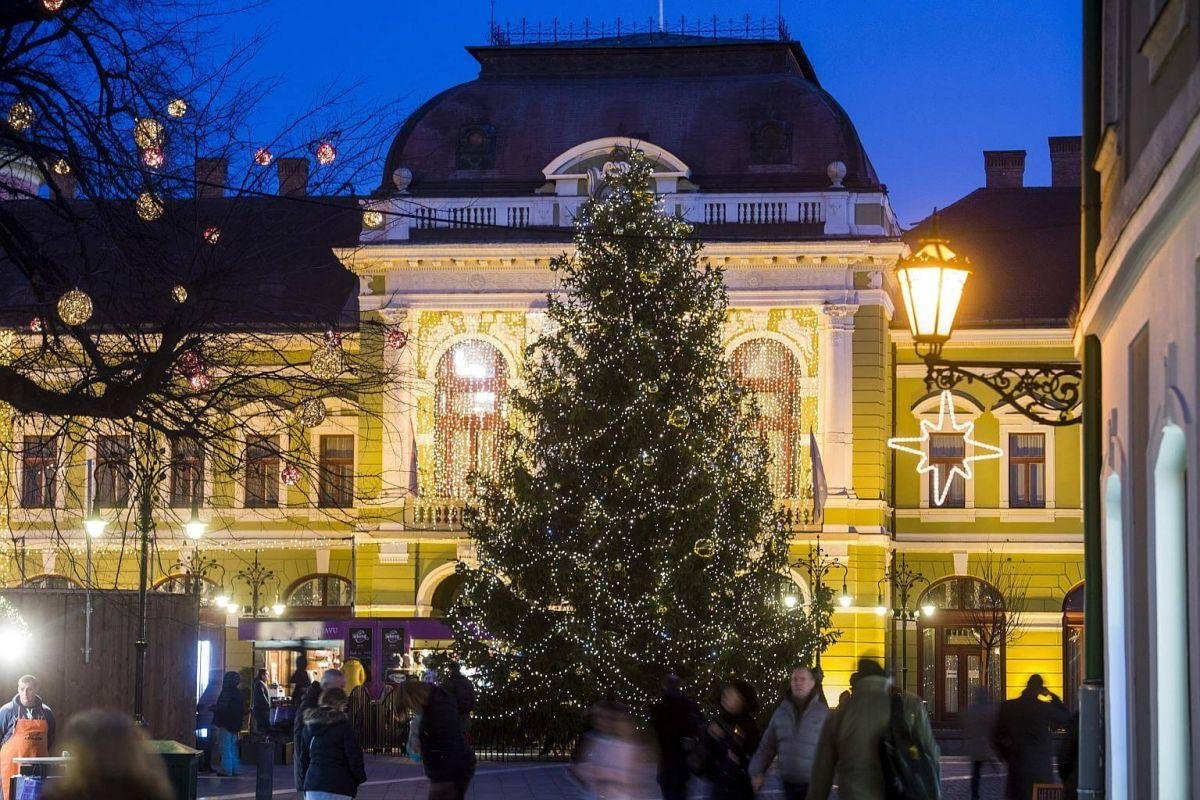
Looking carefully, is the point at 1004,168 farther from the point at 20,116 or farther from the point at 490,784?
the point at 20,116

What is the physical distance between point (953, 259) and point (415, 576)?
36.9m

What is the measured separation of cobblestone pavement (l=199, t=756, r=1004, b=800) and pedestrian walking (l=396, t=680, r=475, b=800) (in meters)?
8.24

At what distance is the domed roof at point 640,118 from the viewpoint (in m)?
50.4

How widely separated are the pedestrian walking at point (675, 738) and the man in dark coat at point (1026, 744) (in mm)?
2665

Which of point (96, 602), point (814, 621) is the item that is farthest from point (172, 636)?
point (814, 621)

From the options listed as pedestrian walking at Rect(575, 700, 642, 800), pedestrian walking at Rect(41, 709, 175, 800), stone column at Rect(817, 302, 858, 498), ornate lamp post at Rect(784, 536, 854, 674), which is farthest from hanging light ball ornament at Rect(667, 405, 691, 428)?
pedestrian walking at Rect(41, 709, 175, 800)

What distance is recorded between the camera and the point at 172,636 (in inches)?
1123

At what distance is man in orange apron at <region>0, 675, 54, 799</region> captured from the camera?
2200cm

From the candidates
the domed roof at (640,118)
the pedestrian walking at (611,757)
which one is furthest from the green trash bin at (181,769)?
the domed roof at (640,118)

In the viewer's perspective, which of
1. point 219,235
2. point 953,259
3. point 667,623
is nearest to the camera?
point 953,259

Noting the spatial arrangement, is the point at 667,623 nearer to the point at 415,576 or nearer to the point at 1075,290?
the point at 415,576

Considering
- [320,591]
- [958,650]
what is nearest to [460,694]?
[958,650]

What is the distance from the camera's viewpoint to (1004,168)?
61125mm

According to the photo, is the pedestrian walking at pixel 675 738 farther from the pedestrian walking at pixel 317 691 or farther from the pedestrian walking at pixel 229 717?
the pedestrian walking at pixel 229 717
